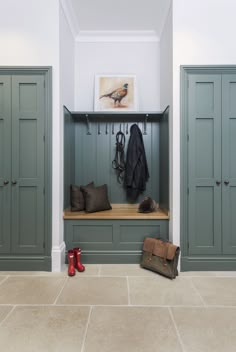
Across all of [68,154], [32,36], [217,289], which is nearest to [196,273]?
[217,289]

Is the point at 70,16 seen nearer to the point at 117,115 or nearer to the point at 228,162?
the point at 117,115

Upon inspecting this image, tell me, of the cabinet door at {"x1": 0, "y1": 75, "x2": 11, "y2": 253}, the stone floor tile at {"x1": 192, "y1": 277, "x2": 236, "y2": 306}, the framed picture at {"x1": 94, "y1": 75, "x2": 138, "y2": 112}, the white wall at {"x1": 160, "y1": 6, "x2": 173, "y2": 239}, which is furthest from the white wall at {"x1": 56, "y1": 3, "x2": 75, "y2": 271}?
the stone floor tile at {"x1": 192, "y1": 277, "x2": 236, "y2": 306}

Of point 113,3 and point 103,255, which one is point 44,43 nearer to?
point 113,3

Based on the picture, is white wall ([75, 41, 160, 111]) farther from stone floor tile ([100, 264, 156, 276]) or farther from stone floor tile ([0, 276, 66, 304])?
stone floor tile ([0, 276, 66, 304])

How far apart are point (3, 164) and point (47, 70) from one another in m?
1.17

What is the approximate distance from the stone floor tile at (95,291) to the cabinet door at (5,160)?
92 cm

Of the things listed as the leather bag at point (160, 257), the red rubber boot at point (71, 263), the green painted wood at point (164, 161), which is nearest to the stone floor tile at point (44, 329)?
the red rubber boot at point (71, 263)

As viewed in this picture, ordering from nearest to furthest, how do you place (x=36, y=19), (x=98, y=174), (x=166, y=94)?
(x=36, y=19)
(x=166, y=94)
(x=98, y=174)

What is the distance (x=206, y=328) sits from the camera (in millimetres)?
1754

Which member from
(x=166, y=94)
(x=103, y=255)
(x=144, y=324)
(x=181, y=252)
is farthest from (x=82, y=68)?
(x=144, y=324)

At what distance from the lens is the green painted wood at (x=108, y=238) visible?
2.94 meters

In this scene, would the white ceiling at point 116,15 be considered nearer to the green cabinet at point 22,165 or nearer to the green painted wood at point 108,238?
the green cabinet at point 22,165

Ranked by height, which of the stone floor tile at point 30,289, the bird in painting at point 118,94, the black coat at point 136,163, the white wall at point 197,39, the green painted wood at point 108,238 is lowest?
the stone floor tile at point 30,289

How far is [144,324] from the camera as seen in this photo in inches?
70.6
